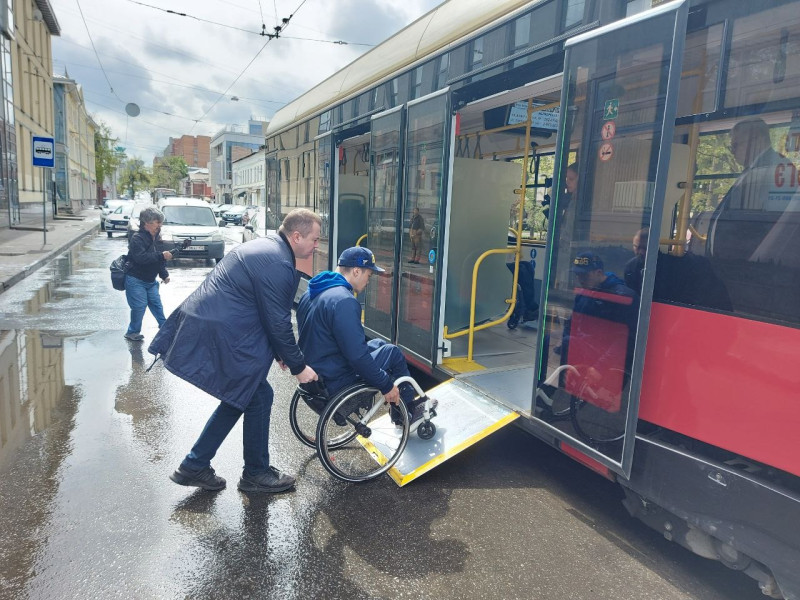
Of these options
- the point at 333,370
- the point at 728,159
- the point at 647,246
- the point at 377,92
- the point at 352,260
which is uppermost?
the point at 377,92

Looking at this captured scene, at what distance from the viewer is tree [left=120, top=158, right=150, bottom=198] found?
288 ft

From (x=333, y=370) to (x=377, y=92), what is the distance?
3192 millimetres

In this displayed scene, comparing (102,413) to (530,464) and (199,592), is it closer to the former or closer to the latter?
(199,592)

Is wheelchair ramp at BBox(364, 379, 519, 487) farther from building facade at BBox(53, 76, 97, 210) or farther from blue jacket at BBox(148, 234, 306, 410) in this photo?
building facade at BBox(53, 76, 97, 210)

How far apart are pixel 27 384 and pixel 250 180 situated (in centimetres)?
6314

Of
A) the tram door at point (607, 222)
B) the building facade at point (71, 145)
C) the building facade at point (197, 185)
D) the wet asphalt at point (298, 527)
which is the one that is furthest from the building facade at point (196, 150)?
the tram door at point (607, 222)

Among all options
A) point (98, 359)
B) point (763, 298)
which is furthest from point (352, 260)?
point (98, 359)

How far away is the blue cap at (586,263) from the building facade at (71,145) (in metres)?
40.2

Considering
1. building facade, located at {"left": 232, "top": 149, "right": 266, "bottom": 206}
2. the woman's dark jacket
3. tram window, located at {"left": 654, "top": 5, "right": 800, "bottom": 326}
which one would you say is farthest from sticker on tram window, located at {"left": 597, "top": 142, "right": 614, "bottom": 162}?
building facade, located at {"left": 232, "top": 149, "right": 266, "bottom": 206}

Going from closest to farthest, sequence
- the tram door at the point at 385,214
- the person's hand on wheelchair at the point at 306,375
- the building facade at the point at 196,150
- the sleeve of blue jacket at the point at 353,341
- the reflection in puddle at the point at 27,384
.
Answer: the person's hand on wheelchair at the point at 306,375 → the sleeve of blue jacket at the point at 353,341 → the reflection in puddle at the point at 27,384 → the tram door at the point at 385,214 → the building facade at the point at 196,150

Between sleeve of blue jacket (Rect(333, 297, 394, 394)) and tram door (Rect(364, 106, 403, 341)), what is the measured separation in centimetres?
182

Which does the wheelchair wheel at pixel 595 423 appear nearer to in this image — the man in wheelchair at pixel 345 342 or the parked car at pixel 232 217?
the man in wheelchair at pixel 345 342

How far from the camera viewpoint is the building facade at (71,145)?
130ft

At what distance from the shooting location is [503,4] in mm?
3904
